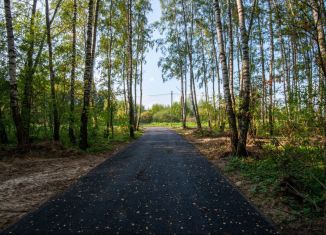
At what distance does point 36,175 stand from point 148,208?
4.48 metres

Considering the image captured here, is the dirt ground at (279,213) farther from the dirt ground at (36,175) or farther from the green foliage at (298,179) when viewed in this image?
the dirt ground at (36,175)

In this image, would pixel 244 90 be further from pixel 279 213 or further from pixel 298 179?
pixel 279 213

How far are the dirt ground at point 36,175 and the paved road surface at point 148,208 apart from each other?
1.25 ft

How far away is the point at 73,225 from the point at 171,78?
87.5 ft

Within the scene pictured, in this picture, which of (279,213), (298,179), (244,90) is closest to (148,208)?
(279,213)

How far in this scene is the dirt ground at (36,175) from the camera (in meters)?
4.87

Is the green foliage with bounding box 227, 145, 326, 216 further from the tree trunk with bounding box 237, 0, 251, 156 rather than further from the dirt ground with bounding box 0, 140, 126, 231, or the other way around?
the dirt ground with bounding box 0, 140, 126, 231

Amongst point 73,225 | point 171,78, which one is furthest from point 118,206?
point 171,78

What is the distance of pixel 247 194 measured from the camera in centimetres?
546

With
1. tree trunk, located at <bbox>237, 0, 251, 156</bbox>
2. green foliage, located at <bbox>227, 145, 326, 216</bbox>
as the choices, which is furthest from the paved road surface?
tree trunk, located at <bbox>237, 0, 251, 156</bbox>

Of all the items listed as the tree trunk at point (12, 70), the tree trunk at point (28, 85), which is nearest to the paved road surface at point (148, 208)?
the tree trunk at point (12, 70)

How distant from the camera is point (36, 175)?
7293 mm

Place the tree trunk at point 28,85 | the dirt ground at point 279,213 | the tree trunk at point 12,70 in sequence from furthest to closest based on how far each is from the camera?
the tree trunk at point 28,85 < the tree trunk at point 12,70 < the dirt ground at point 279,213

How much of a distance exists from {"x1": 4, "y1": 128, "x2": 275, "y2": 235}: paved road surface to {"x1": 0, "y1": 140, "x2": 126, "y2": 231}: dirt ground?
380 millimetres
